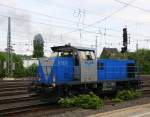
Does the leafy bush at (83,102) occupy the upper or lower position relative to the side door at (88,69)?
lower

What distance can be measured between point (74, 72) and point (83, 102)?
2.56 m

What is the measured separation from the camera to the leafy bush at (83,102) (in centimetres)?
1628

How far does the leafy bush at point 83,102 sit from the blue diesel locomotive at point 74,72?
3.34ft

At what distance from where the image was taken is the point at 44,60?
1886 centimetres

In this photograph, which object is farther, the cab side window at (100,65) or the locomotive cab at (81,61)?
the cab side window at (100,65)

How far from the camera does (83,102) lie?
16734 mm

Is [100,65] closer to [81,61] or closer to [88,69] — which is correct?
[88,69]

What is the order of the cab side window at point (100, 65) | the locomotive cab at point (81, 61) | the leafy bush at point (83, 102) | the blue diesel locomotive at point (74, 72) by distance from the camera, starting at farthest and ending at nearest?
the cab side window at point (100, 65), the locomotive cab at point (81, 61), the blue diesel locomotive at point (74, 72), the leafy bush at point (83, 102)

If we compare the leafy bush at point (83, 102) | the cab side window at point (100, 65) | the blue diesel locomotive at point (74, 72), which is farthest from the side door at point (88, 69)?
the leafy bush at point (83, 102)

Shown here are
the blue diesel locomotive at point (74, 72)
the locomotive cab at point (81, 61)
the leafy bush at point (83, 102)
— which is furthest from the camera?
the locomotive cab at point (81, 61)

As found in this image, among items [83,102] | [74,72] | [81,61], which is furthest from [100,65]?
[83,102]

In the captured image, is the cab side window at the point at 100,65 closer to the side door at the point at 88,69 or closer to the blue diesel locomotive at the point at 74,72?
the blue diesel locomotive at the point at 74,72

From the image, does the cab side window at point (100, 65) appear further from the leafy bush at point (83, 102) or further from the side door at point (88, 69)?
the leafy bush at point (83, 102)

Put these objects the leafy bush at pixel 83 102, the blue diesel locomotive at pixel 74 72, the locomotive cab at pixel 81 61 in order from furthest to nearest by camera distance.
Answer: the locomotive cab at pixel 81 61 → the blue diesel locomotive at pixel 74 72 → the leafy bush at pixel 83 102
